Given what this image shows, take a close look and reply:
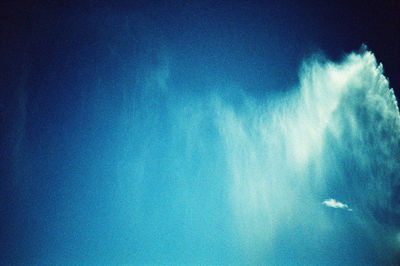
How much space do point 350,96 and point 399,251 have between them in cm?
1787

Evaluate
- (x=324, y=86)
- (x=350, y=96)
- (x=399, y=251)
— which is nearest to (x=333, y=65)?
(x=324, y=86)

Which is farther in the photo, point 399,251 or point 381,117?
point 399,251

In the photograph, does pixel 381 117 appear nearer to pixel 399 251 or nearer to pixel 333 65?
pixel 333 65

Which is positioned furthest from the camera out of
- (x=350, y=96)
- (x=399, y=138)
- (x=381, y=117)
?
(x=350, y=96)

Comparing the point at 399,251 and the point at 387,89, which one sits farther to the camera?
the point at 399,251

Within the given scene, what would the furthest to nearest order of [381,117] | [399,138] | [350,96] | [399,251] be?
[399,251], [350,96], [381,117], [399,138]

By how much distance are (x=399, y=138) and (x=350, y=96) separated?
596cm

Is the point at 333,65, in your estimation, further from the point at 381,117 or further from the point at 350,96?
the point at 381,117

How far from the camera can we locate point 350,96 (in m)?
22.3

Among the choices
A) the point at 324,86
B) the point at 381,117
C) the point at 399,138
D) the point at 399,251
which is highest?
the point at 324,86

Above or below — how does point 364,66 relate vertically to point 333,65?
below

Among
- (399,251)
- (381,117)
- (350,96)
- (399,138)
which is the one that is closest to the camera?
(399,138)

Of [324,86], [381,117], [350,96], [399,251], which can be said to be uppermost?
[324,86]

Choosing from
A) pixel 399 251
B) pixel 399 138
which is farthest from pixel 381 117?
pixel 399 251
